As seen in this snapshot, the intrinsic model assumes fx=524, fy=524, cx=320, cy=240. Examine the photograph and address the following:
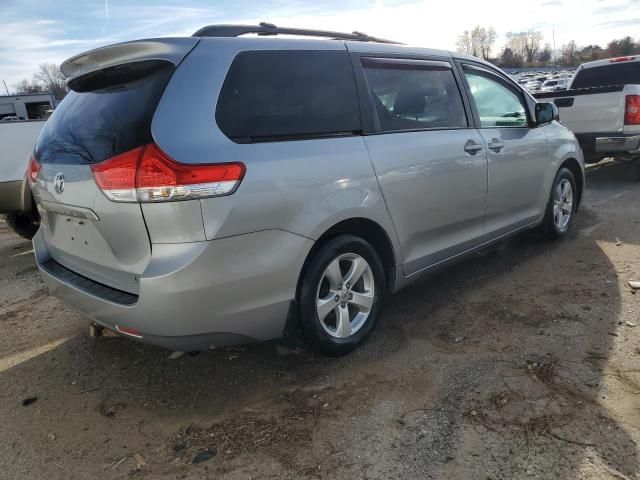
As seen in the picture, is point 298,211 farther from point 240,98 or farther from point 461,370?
point 461,370

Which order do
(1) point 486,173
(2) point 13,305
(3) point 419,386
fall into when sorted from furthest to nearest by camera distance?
(2) point 13,305 < (1) point 486,173 < (3) point 419,386

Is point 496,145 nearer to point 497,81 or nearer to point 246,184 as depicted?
point 497,81

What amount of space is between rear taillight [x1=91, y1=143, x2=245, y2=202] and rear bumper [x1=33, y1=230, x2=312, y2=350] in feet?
0.76

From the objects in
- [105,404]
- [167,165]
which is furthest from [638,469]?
[105,404]

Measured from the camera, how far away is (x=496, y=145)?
413 centimetres

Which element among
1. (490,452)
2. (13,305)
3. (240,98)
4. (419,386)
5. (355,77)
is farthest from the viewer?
(13,305)

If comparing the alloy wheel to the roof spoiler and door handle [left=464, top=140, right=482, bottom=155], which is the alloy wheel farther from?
the roof spoiler

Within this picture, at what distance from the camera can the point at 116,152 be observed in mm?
2465

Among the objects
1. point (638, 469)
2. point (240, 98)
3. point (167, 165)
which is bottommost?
point (638, 469)

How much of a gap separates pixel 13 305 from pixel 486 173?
13.3 feet

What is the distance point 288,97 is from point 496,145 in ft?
6.65

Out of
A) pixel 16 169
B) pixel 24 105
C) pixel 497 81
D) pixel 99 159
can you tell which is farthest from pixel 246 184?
pixel 24 105

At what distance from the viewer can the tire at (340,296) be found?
114 inches

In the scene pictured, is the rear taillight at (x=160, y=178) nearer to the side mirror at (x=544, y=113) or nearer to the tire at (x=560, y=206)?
the side mirror at (x=544, y=113)
